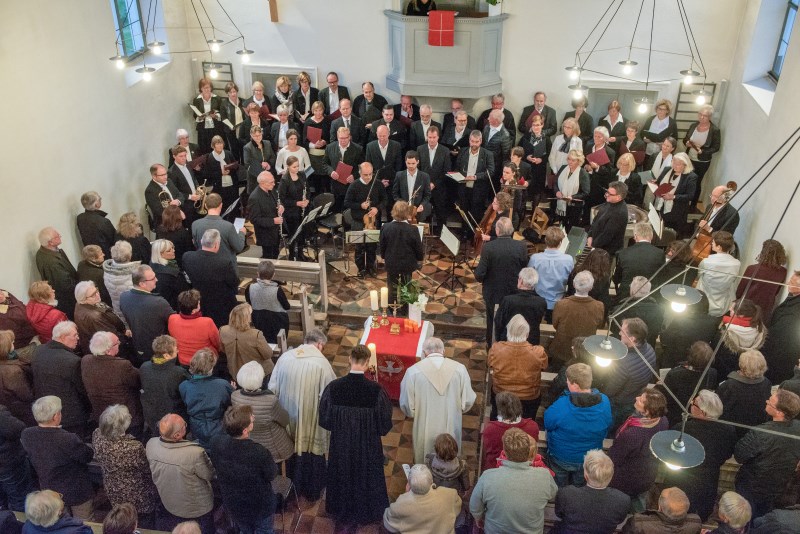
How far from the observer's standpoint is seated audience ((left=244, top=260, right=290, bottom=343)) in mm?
6199

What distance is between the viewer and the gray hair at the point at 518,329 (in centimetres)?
530

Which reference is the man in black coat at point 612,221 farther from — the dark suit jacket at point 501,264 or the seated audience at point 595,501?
the seated audience at point 595,501

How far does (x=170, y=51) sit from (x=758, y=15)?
871cm

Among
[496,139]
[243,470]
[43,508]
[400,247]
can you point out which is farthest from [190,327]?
[496,139]

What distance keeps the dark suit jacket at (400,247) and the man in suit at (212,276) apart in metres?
1.64

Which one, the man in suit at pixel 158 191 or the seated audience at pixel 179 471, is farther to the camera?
the man in suit at pixel 158 191

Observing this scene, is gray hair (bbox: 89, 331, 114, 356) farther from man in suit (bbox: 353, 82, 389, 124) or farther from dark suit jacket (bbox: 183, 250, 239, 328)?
man in suit (bbox: 353, 82, 389, 124)

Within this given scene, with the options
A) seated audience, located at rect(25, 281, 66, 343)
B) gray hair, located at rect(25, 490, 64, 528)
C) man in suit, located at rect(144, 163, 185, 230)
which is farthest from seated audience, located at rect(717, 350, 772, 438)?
man in suit, located at rect(144, 163, 185, 230)

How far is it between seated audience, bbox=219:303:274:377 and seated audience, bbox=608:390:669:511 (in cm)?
287

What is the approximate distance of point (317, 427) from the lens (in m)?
5.40

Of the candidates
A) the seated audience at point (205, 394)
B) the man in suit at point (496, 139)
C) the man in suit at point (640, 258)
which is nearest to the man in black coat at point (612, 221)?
the man in suit at point (640, 258)

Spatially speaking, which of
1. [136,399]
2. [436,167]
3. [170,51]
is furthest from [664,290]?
[170,51]

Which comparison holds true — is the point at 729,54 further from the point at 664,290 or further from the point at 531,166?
the point at 664,290

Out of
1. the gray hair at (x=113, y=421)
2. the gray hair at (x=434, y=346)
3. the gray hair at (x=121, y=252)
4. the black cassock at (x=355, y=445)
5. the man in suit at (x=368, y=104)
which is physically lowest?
the black cassock at (x=355, y=445)
